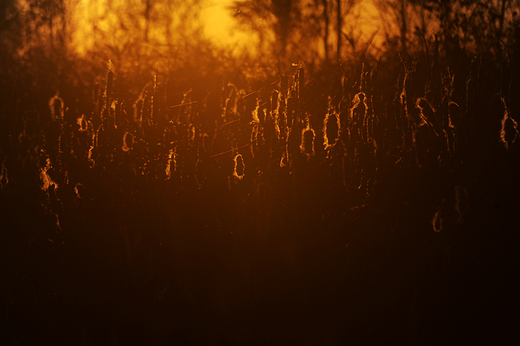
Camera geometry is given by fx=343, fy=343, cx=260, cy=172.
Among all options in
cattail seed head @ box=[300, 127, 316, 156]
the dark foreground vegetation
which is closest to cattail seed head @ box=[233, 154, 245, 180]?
the dark foreground vegetation

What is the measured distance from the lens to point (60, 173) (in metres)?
0.82

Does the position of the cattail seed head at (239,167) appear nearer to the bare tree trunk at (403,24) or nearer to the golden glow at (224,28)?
the golden glow at (224,28)

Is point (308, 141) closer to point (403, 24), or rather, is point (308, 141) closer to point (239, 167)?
point (239, 167)

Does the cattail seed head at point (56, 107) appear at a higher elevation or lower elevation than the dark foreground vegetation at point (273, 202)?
higher

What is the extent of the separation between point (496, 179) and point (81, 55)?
102 centimetres

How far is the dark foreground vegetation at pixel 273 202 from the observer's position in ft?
2.63

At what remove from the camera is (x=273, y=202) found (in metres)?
0.82

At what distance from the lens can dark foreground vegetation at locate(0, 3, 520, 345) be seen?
802 millimetres

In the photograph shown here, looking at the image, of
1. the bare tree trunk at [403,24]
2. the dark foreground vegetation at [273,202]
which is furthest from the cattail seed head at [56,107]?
the bare tree trunk at [403,24]

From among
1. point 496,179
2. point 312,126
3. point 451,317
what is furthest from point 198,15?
point 451,317

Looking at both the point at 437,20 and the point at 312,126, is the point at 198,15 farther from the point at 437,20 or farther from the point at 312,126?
the point at 437,20

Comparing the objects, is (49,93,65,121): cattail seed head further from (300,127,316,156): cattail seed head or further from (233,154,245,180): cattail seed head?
(300,127,316,156): cattail seed head

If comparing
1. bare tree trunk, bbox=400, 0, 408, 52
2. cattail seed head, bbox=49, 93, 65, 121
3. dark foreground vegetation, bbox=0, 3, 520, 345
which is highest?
bare tree trunk, bbox=400, 0, 408, 52

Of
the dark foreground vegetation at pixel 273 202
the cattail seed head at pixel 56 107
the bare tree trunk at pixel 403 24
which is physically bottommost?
the dark foreground vegetation at pixel 273 202
